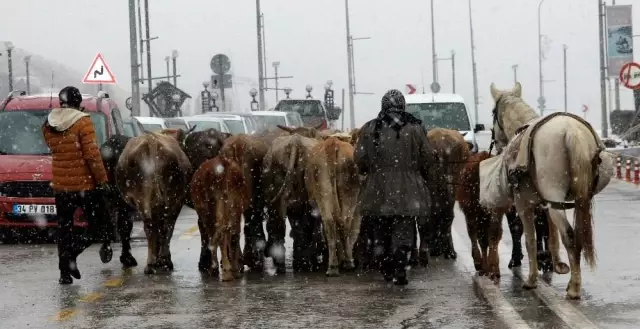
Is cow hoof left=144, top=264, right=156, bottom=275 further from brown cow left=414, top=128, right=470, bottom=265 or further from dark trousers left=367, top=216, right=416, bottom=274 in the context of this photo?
brown cow left=414, top=128, right=470, bottom=265

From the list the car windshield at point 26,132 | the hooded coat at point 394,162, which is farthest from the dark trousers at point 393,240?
the car windshield at point 26,132

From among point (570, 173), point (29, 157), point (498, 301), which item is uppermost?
point (29, 157)

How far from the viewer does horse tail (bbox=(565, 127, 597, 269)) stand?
10734 mm

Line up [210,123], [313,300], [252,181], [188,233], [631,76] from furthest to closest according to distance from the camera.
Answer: [631,76] → [210,123] → [188,233] → [252,181] → [313,300]

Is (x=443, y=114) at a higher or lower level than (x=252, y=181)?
higher

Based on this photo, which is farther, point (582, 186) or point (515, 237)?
point (515, 237)

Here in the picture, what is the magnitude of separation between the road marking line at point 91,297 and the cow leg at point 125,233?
234 cm

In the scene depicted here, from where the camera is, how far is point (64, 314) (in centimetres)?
1059

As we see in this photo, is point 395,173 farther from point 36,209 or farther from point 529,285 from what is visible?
point 36,209

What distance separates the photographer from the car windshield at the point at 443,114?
27.7 m

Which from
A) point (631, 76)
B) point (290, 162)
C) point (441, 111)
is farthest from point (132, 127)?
point (631, 76)

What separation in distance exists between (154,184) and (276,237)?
1343 millimetres

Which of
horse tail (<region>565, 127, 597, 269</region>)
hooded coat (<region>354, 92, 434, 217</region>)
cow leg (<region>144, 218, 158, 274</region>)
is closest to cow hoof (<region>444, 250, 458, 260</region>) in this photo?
hooded coat (<region>354, 92, 434, 217</region>)

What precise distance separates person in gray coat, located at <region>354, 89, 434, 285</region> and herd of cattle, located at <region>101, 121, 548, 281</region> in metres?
0.45
